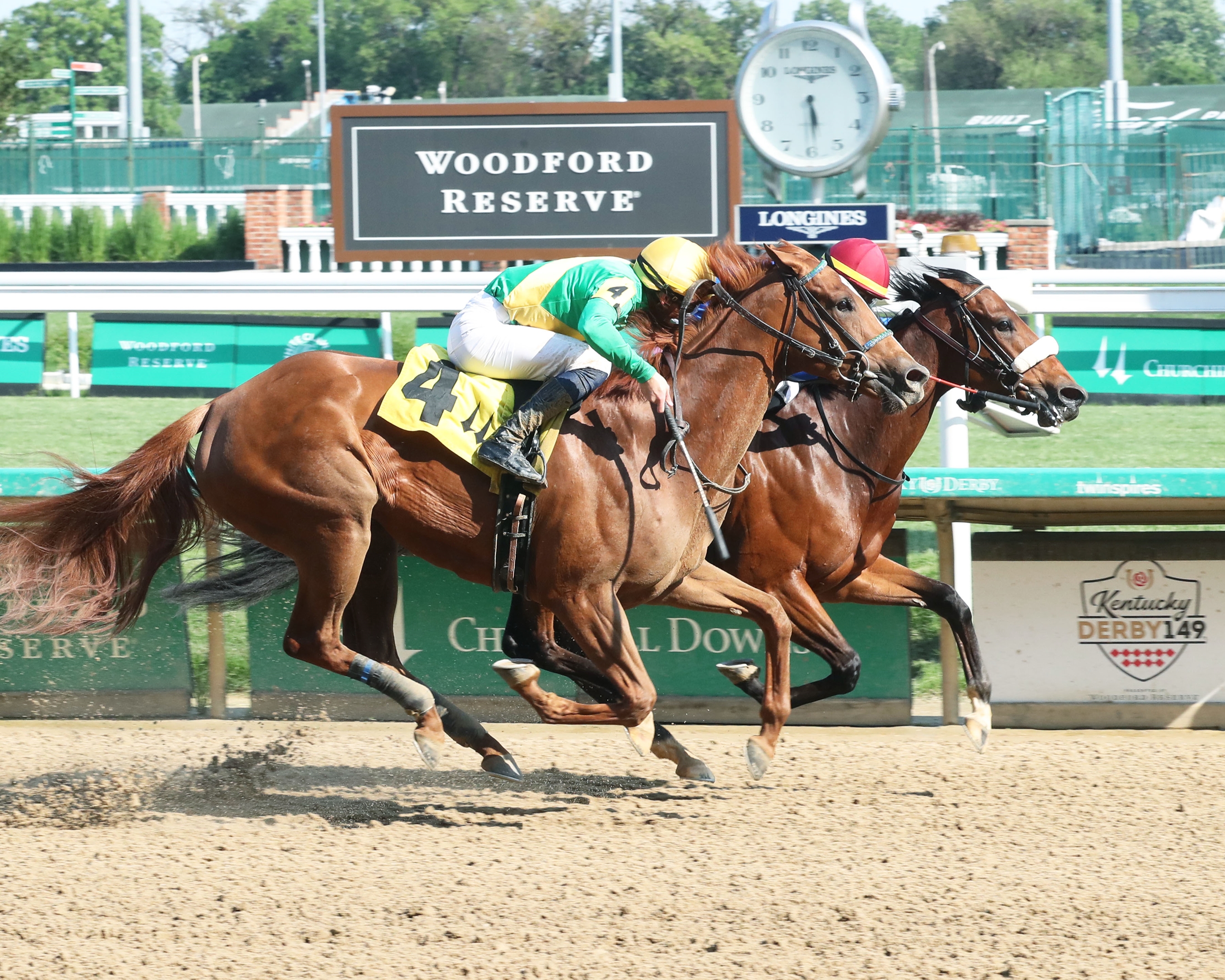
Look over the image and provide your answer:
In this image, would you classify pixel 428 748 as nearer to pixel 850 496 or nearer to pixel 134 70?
pixel 850 496

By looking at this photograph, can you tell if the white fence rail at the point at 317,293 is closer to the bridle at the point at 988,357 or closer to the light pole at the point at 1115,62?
the bridle at the point at 988,357

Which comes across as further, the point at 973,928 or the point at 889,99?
the point at 889,99

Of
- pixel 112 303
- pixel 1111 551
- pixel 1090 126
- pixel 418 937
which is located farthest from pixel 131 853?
pixel 1090 126

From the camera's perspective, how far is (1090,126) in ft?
70.7

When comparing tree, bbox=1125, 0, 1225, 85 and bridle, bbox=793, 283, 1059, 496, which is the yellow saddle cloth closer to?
bridle, bbox=793, 283, 1059, 496

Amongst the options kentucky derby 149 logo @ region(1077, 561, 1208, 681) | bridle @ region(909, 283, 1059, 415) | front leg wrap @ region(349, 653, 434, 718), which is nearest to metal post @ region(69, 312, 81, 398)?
front leg wrap @ region(349, 653, 434, 718)

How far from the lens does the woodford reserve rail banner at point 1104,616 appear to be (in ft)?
17.9

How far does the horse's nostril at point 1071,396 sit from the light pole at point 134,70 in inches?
589

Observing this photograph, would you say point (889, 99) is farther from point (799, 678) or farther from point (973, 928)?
point (973, 928)

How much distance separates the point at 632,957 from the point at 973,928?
2.67 feet

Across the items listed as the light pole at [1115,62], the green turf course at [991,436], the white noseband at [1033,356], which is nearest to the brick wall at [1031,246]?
the green turf course at [991,436]

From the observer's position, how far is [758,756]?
4.50 metres

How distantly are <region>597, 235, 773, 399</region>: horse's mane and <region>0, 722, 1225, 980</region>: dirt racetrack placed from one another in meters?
1.41

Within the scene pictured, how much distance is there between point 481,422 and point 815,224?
184cm
